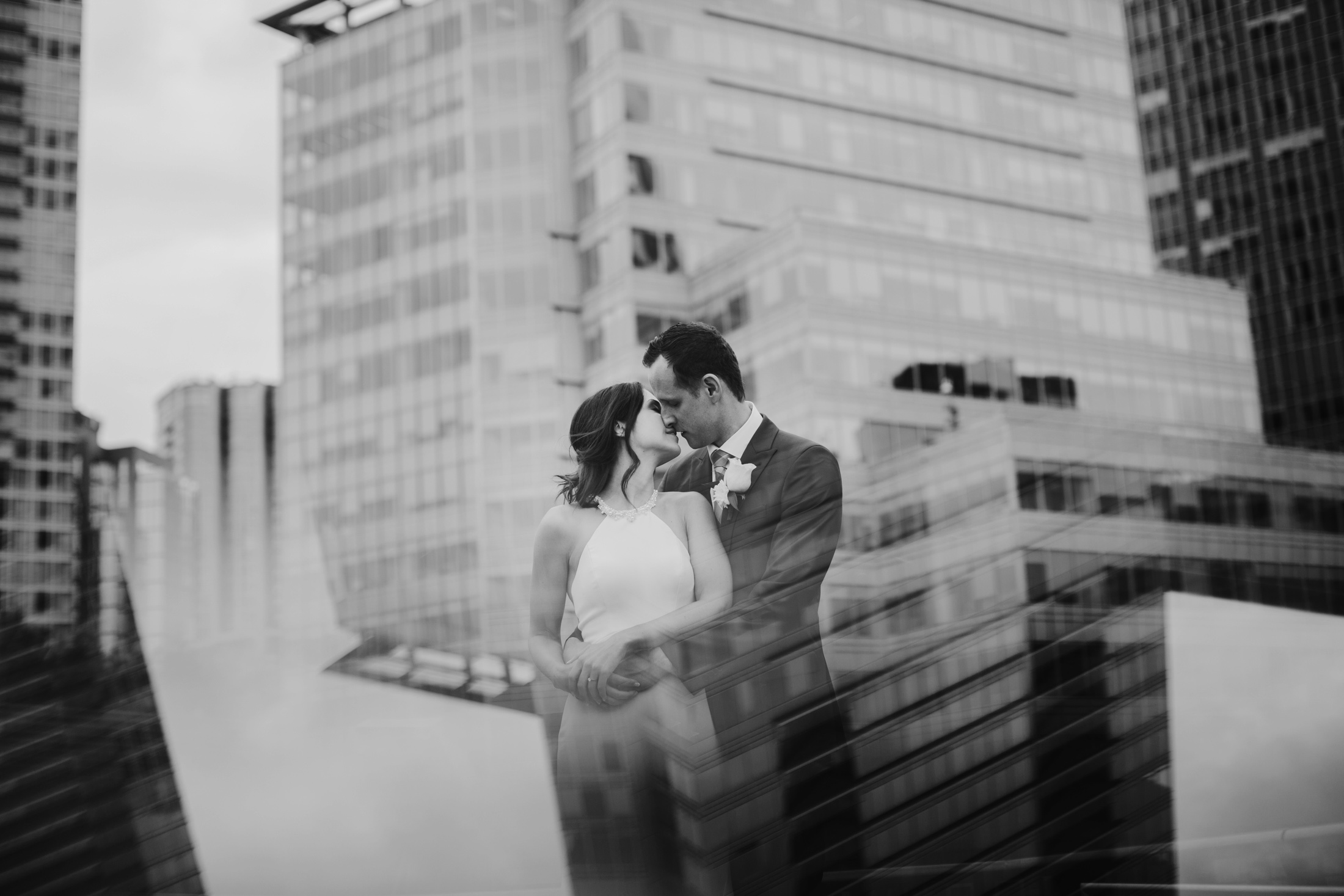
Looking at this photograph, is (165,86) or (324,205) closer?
(324,205)

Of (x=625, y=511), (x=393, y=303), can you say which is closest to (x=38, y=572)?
(x=393, y=303)

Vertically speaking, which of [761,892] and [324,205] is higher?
[324,205]

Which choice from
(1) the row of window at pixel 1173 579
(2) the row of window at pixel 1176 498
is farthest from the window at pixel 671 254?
(1) the row of window at pixel 1173 579

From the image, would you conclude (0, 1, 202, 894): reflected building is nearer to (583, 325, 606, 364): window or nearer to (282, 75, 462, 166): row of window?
(282, 75, 462, 166): row of window

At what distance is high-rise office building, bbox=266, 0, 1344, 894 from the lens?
2225cm

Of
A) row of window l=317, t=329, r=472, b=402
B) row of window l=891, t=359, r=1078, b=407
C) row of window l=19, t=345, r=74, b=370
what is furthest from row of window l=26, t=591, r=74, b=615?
row of window l=891, t=359, r=1078, b=407

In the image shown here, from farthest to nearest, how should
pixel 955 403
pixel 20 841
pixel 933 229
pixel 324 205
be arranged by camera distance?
pixel 324 205, pixel 933 229, pixel 955 403, pixel 20 841

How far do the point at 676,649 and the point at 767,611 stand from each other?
0.18 metres

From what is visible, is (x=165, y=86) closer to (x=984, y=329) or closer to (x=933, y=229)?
(x=933, y=229)

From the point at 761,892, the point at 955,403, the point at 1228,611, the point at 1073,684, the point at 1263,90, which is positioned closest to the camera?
the point at 761,892

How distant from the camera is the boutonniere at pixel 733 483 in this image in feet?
8.31

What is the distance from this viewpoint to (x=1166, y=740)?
11.3 feet

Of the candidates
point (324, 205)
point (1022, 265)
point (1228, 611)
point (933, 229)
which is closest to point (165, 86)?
point (324, 205)

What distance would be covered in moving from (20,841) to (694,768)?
1.90 metres
